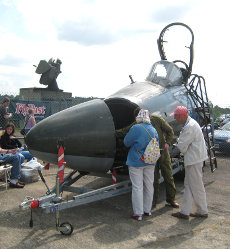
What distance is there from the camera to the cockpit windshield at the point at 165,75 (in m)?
6.71

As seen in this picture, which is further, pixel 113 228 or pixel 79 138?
pixel 79 138

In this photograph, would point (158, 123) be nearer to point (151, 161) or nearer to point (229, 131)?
point (151, 161)

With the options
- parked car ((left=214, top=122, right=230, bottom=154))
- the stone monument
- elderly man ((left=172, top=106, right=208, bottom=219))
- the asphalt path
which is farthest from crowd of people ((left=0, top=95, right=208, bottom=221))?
the stone monument

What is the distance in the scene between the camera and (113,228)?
415 cm

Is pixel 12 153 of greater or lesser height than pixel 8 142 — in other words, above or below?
below

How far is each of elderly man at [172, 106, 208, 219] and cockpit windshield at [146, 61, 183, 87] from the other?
215cm

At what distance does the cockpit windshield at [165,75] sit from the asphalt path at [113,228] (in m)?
2.66

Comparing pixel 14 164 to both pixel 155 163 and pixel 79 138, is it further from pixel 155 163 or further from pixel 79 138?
pixel 155 163

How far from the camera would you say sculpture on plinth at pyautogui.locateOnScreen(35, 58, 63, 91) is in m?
20.8

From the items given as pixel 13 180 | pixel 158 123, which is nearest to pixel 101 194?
pixel 158 123

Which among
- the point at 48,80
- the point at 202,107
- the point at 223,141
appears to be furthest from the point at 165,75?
the point at 48,80

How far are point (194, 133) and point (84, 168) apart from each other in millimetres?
1826

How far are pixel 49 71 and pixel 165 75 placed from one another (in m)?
15.6

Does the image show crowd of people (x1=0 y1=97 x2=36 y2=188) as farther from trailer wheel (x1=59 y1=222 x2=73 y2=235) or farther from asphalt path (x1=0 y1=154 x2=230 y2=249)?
trailer wheel (x1=59 y1=222 x2=73 y2=235)
